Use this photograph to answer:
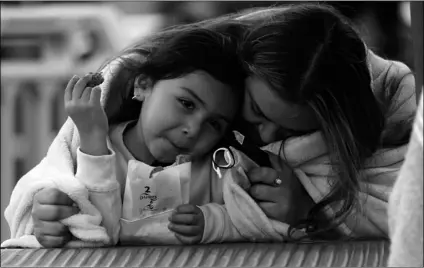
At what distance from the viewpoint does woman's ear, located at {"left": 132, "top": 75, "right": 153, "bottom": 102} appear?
3.50ft

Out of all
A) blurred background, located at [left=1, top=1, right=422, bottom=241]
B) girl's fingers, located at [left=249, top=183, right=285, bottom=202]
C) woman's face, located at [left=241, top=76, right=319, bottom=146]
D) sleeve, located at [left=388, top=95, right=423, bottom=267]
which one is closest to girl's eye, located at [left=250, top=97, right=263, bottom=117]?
woman's face, located at [left=241, top=76, right=319, bottom=146]

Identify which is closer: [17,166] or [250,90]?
[250,90]

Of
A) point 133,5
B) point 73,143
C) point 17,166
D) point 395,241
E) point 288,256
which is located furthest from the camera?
point 133,5

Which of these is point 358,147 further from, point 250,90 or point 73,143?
point 73,143

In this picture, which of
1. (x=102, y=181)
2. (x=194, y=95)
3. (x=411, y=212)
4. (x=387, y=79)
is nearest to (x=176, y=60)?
(x=194, y=95)

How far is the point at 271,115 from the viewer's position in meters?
1.01

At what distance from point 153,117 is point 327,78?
223mm

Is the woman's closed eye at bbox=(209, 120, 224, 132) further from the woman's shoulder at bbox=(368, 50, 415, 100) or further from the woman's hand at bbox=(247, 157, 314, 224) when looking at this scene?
the woman's shoulder at bbox=(368, 50, 415, 100)

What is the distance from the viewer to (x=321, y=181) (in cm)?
108

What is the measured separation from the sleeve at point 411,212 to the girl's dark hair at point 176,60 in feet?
1.54

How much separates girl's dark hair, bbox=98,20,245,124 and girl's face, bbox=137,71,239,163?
14 millimetres

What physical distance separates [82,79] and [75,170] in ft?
0.41

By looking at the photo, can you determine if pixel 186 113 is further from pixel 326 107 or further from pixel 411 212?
pixel 411 212

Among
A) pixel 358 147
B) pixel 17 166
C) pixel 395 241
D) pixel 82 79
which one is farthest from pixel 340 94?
pixel 17 166
